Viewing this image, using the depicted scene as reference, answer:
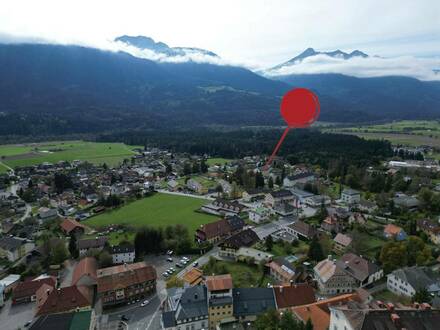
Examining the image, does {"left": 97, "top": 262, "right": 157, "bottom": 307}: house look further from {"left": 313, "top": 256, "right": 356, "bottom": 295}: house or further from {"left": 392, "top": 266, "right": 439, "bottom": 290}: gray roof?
{"left": 392, "top": 266, "right": 439, "bottom": 290}: gray roof

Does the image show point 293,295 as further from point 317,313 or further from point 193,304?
point 193,304

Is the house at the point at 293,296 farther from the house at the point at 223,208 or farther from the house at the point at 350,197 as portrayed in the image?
the house at the point at 350,197

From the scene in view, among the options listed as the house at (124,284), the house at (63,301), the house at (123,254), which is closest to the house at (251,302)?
the house at (124,284)

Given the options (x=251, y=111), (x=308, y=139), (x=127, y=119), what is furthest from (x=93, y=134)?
(x=251, y=111)

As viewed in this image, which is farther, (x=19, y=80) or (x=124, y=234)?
(x=19, y=80)

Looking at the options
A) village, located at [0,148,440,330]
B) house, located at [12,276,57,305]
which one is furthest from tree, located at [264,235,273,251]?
house, located at [12,276,57,305]

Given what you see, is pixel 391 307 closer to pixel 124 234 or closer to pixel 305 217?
pixel 305 217
